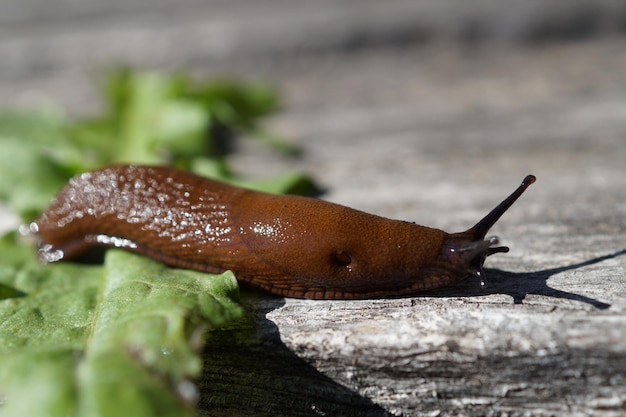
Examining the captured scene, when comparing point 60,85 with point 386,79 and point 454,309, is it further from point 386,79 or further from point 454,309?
point 454,309

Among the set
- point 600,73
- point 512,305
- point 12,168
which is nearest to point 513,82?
point 600,73

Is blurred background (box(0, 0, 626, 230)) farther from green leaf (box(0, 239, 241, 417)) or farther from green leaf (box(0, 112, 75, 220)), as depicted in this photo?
green leaf (box(0, 239, 241, 417))

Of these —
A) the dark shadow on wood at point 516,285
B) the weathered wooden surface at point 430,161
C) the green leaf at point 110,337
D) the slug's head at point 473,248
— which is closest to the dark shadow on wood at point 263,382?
the weathered wooden surface at point 430,161

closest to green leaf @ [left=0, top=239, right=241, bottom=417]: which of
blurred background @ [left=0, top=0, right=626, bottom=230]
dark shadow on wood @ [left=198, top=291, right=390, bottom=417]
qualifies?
dark shadow on wood @ [left=198, top=291, right=390, bottom=417]

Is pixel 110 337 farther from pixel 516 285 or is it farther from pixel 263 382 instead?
pixel 516 285

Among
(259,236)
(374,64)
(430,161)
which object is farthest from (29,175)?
(374,64)

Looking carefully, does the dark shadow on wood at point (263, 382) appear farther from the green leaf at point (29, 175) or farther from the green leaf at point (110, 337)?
the green leaf at point (29, 175)
